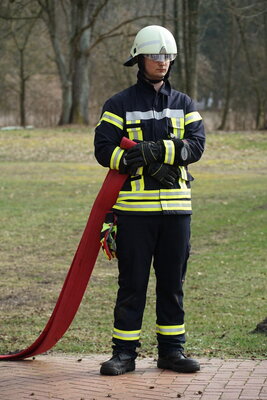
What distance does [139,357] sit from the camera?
6.12 meters

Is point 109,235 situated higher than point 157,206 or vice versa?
point 157,206

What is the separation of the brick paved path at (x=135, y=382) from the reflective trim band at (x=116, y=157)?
1.27m

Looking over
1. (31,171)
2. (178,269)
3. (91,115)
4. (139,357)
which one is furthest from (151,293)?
(91,115)

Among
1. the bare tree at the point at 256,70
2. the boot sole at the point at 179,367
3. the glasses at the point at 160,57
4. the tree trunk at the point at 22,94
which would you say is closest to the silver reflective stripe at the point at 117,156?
the glasses at the point at 160,57

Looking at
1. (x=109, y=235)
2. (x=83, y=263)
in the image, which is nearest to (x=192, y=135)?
(x=109, y=235)

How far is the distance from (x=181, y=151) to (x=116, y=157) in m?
0.39

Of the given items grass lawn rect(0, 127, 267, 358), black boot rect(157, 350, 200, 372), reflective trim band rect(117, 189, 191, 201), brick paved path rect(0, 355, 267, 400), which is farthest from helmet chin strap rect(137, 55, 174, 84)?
grass lawn rect(0, 127, 267, 358)

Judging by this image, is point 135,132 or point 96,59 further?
point 96,59

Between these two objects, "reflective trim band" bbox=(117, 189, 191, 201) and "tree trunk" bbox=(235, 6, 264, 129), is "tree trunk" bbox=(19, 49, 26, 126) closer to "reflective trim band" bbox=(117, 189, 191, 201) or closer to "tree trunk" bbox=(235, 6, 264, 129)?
"tree trunk" bbox=(235, 6, 264, 129)

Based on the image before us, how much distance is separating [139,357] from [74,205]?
11.2 metres

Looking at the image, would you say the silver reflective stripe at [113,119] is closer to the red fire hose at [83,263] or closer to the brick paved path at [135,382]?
the red fire hose at [83,263]

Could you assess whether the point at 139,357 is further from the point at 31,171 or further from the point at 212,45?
the point at 212,45

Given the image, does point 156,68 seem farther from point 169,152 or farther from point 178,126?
point 169,152

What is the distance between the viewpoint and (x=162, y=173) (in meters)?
5.21
